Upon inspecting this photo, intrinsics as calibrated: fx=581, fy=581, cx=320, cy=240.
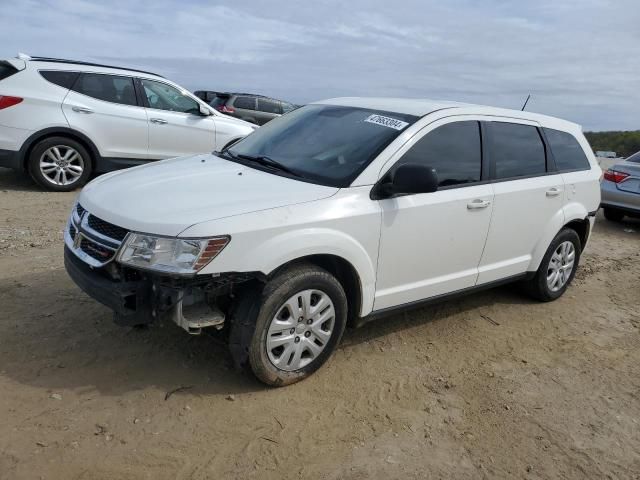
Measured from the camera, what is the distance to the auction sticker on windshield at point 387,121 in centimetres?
398

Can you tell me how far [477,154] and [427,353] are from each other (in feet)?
5.00

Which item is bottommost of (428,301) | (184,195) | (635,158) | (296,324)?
(428,301)

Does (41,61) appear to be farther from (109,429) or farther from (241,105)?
(241,105)

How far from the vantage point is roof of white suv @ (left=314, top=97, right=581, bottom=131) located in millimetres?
4230

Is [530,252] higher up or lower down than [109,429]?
higher up

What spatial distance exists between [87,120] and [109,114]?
33 cm

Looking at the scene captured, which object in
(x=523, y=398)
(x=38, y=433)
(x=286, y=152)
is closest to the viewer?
(x=38, y=433)

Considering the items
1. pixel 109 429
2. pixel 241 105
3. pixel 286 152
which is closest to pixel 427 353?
pixel 286 152

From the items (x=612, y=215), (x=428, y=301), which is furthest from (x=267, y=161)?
(x=612, y=215)

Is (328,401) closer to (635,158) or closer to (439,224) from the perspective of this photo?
(439,224)

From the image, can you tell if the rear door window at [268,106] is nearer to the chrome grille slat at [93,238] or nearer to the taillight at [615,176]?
the taillight at [615,176]

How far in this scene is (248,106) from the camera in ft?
54.7

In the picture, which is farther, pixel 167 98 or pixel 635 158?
pixel 635 158

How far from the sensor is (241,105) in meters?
16.6
